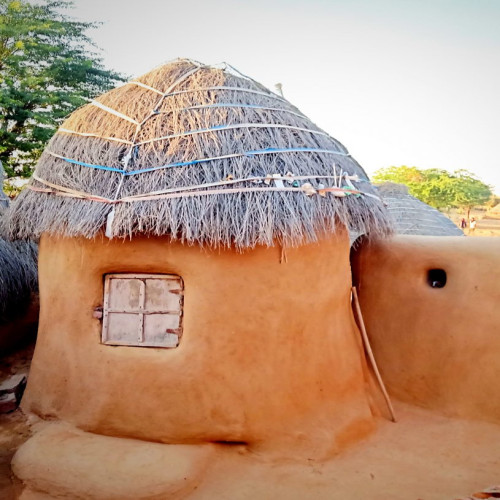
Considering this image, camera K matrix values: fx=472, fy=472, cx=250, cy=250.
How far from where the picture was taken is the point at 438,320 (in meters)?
5.69

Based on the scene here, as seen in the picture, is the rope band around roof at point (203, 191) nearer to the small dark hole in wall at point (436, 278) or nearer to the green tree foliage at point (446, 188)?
the small dark hole in wall at point (436, 278)

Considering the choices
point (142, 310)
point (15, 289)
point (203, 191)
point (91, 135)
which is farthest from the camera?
point (15, 289)

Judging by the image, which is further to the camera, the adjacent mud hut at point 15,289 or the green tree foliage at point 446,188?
the green tree foliage at point 446,188

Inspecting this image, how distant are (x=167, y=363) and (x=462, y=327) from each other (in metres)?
3.44

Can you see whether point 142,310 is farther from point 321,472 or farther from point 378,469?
point 378,469

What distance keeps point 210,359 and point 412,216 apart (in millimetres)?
8310

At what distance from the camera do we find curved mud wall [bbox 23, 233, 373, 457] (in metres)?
4.57

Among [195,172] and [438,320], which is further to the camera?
[438,320]

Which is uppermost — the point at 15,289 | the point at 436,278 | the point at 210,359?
the point at 436,278

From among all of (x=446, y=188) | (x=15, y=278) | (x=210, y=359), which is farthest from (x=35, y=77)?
(x=446, y=188)

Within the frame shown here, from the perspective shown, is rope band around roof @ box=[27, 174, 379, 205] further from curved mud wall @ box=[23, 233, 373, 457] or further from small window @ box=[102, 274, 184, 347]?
small window @ box=[102, 274, 184, 347]

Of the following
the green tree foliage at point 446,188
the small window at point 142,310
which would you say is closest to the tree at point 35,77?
the small window at point 142,310

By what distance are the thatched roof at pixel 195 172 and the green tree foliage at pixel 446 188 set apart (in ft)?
73.6

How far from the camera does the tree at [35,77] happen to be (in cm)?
1435
